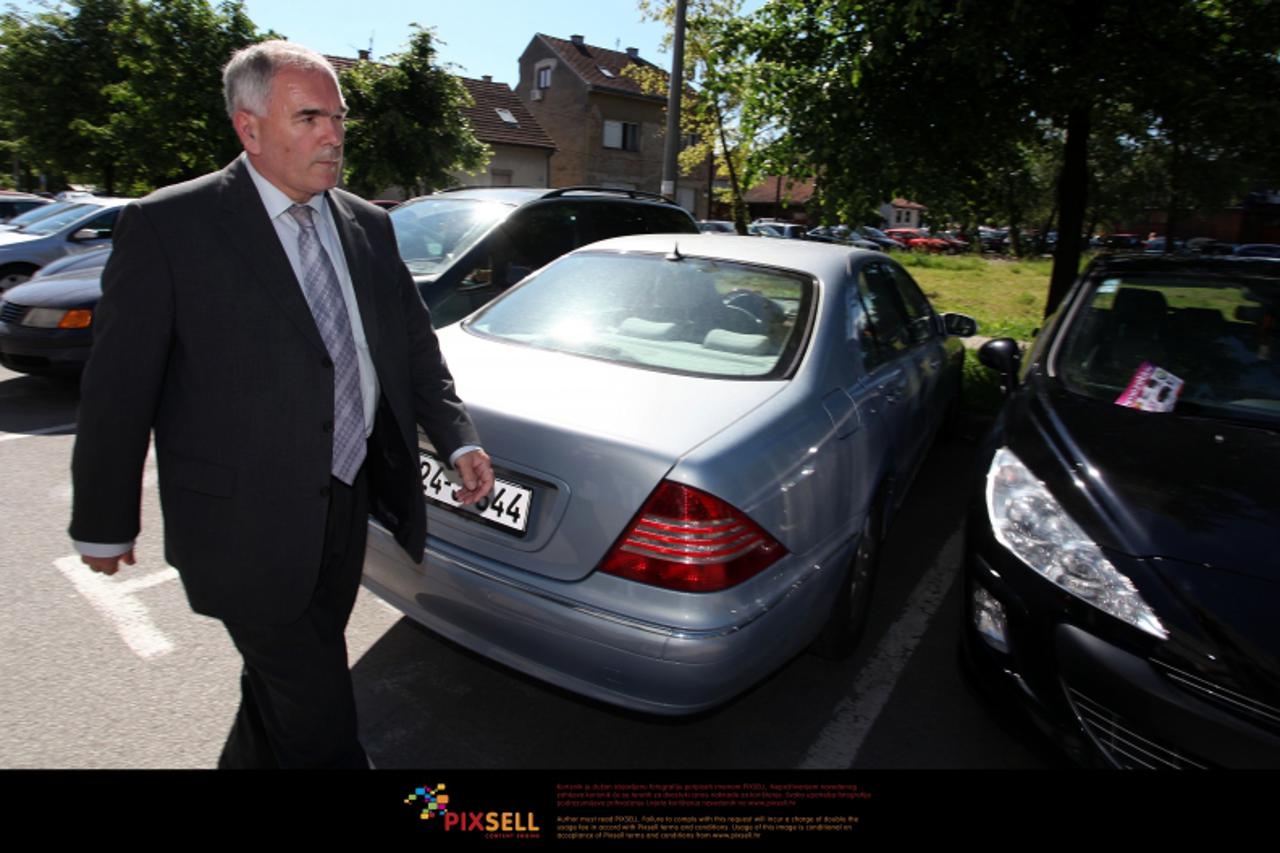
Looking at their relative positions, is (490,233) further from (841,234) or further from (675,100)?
(675,100)

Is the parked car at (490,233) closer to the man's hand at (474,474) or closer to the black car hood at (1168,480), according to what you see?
the man's hand at (474,474)

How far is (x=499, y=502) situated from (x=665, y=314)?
4.00 ft

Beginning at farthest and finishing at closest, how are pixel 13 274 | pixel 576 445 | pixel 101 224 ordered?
pixel 101 224, pixel 13 274, pixel 576 445

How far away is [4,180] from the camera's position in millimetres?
37094

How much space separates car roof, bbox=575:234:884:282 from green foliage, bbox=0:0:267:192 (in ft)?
53.1

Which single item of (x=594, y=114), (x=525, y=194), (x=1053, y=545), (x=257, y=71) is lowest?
(x=1053, y=545)

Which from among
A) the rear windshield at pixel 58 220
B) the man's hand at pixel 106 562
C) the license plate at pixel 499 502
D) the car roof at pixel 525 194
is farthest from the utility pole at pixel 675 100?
the man's hand at pixel 106 562

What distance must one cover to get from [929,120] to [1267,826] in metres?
6.48

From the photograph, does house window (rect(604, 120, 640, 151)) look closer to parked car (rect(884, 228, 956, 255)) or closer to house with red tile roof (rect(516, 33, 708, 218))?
house with red tile roof (rect(516, 33, 708, 218))

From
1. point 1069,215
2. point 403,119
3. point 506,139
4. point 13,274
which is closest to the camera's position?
point 1069,215

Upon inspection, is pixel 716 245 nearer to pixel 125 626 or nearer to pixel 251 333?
pixel 251 333

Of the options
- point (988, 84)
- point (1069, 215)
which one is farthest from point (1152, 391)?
point (1069, 215)

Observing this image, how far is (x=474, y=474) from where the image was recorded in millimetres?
2041

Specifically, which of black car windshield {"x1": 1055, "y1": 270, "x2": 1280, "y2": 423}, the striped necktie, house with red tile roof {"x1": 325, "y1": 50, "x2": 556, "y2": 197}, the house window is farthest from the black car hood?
the house window
